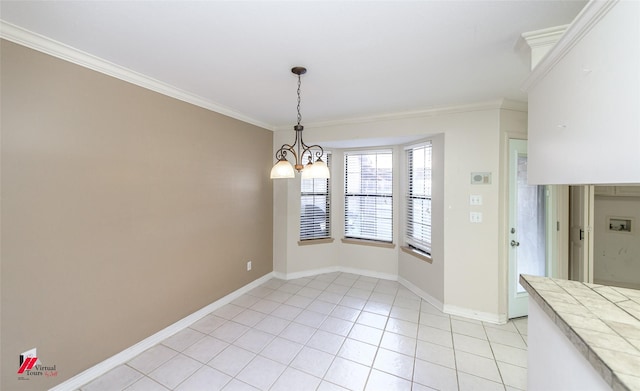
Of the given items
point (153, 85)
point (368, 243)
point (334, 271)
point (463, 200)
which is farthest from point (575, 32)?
point (334, 271)

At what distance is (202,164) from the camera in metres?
2.82

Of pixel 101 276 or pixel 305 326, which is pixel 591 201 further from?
pixel 101 276

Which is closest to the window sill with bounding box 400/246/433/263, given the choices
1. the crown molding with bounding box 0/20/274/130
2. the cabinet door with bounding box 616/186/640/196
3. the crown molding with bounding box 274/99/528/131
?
the crown molding with bounding box 274/99/528/131

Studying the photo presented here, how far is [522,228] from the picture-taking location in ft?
9.30

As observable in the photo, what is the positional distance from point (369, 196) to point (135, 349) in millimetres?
3579

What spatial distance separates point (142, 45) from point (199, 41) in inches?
17.9

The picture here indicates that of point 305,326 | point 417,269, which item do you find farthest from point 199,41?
point 417,269

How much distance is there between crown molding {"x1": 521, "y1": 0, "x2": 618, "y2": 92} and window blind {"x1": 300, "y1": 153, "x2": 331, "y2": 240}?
3131 millimetres

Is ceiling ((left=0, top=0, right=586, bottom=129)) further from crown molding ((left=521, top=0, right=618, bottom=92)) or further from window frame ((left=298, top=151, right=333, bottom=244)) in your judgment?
window frame ((left=298, top=151, right=333, bottom=244))

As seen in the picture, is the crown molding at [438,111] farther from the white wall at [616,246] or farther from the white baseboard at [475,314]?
the white baseboard at [475,314]

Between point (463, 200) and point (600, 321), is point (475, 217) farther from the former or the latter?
point (600, 321)

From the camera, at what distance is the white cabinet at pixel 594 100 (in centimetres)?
83

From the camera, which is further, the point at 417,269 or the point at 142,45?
the point at 417,269

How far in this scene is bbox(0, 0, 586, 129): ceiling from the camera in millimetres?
1348
